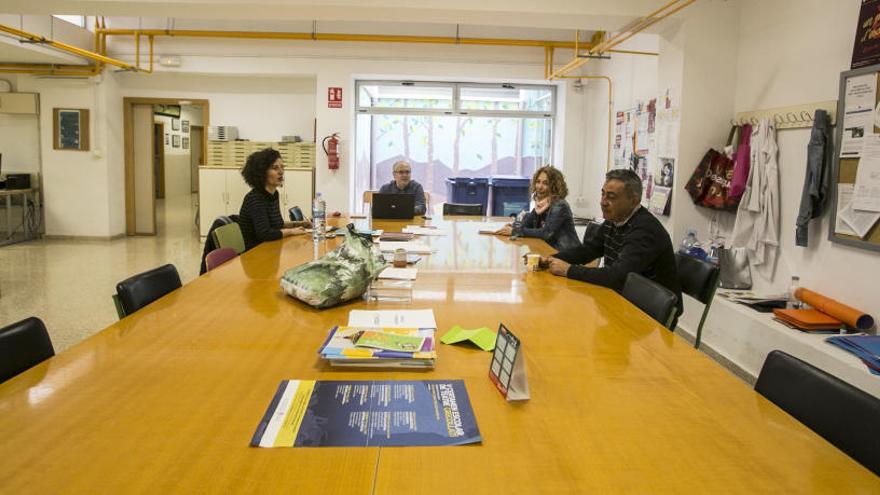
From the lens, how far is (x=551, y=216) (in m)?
4.45

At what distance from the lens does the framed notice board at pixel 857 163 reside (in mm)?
3406

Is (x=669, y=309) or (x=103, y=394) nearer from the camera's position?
(x=103, y=394)

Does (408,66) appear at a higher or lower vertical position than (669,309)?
higher

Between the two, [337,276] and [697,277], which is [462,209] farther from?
[337,276]

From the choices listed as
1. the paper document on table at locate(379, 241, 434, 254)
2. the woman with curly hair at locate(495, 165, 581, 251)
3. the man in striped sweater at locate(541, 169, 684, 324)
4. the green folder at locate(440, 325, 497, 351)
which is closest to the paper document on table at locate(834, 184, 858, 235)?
the man in striped sweater at locate(541, 169, 684, 324)

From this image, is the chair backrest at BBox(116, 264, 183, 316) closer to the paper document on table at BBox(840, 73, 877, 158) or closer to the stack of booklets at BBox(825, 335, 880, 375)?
the stack of booklets at BBox(825, 335, 880, 375)

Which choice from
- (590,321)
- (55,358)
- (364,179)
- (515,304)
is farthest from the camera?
(364,179)

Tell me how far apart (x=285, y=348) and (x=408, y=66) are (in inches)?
273

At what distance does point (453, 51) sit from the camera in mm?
8211

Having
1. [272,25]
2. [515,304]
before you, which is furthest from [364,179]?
[515,304]

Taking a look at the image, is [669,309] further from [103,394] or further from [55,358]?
[55,358]

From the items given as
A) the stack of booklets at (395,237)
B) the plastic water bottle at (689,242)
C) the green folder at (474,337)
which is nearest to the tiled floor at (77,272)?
the stack of booklets at (395,237)

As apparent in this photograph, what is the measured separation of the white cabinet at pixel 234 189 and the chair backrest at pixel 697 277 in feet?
20.6

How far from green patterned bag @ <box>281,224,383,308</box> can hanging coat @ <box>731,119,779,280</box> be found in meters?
3.17
